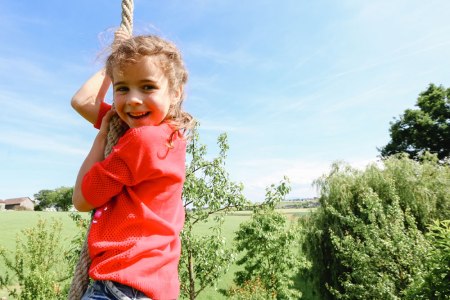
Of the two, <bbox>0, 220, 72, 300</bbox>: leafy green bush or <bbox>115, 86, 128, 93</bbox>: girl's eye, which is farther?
<bbox>0, 220, 72, 300</bbox>: leafy green bush

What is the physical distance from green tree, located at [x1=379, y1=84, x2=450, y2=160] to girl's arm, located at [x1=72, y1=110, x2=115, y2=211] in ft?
92.2

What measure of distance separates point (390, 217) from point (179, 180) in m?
9.72

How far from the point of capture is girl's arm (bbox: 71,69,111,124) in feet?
6.97

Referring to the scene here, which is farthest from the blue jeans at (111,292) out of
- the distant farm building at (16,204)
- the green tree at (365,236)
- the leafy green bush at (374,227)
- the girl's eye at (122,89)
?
the distant farm building at (16,204)

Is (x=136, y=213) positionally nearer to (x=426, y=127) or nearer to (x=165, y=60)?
(x=165, y=60)

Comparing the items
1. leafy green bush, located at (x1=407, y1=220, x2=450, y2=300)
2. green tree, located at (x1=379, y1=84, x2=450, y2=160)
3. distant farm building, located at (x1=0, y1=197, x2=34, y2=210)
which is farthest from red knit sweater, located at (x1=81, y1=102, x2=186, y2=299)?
distant farm building, located at (x1=0, y1=197, x2=34, y2=210)

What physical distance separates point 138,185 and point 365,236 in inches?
361

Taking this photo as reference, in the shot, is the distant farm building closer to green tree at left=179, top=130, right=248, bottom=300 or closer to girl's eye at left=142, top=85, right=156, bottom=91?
green tree at left=179, top=130, right=248, bottom=300

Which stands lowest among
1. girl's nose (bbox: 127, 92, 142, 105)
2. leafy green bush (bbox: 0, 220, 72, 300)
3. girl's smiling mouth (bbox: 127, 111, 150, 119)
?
leafy green bush (bbox: 0, 220, 72, 300)

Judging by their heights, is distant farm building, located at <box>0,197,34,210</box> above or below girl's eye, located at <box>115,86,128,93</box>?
above

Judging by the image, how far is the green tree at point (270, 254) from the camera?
16438mm

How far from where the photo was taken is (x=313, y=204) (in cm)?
1641

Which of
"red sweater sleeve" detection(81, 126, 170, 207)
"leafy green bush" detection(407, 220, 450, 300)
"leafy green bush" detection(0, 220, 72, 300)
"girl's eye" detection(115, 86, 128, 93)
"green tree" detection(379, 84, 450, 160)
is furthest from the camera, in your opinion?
"green tree" detection(379, 84, 450, 160)

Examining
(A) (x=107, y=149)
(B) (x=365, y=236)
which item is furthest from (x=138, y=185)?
(B) (x=365, y=236)
